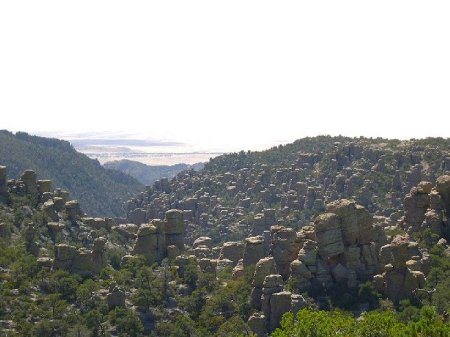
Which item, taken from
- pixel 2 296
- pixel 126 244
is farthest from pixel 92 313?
pixel 126 244

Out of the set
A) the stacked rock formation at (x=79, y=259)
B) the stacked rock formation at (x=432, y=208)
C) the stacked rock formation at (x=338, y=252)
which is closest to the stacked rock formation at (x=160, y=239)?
the stacked rock formation at (x=79, y=259)

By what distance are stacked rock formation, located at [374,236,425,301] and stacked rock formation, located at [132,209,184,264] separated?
24.7 m

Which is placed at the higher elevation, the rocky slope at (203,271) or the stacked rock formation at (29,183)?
the stacked rock formation at (29,183)

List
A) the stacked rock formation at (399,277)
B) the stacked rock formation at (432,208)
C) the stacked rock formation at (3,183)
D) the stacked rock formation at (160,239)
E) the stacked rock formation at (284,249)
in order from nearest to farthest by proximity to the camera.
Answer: the stacked rock formation at (399,277)
the stacked rock formation at (284,249)
the stacked rock formation at (432,208)
the stacked rock formation at (160,239)
the stacked rock formation at (3,183)

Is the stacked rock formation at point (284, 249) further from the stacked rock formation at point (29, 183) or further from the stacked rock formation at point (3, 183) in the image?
the stacked rock formation at point (29, 183)

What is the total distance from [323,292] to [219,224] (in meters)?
72.5

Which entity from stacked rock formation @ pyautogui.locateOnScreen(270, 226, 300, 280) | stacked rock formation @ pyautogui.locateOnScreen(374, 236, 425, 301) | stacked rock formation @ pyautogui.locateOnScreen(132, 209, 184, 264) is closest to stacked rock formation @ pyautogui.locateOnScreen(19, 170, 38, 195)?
stacked rock formation @ pyautogui.locateOnScreen(132, 209, 184, 264)

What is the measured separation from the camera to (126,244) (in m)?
90.9

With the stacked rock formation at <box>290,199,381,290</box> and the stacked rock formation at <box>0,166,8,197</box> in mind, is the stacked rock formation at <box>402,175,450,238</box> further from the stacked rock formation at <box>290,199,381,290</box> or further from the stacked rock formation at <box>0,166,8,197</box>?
the stacked rock formation at <box>0,166,8,197</box>

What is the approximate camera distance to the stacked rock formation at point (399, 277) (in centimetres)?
6061

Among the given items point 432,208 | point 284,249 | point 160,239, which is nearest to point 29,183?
point 160,239

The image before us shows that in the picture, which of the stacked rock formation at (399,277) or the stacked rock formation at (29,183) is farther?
the stacked rock formation at (29,183)

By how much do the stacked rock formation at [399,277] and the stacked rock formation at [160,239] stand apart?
24.7 metres

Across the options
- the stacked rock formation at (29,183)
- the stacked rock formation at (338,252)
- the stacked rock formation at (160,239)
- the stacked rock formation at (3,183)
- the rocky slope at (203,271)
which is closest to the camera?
the rocky slope at (203,271)
